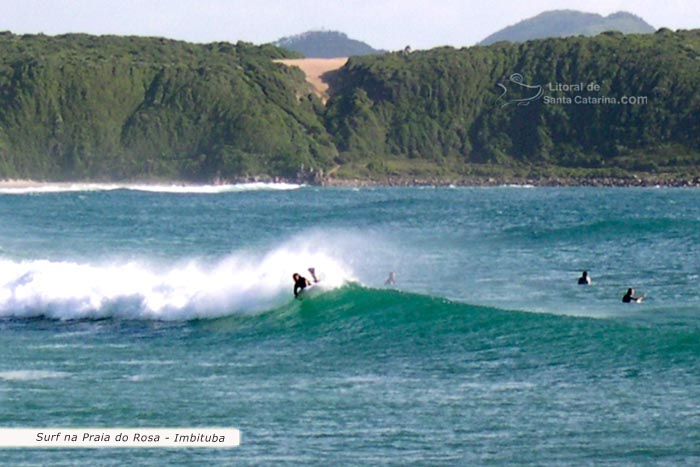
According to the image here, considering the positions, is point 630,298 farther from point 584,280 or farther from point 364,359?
point 364,359

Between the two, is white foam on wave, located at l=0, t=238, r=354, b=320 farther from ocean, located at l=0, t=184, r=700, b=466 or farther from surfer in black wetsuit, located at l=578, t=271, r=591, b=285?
surfer in black wetsuit, located at l=578, t=271, r=591, b=285

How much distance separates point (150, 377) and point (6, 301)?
11651mm

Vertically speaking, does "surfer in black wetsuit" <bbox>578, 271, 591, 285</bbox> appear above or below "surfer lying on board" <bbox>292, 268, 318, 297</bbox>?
below

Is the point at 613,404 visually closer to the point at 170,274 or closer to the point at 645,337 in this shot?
the point at 645,337

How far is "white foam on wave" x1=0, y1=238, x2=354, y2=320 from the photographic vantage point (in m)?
33.0

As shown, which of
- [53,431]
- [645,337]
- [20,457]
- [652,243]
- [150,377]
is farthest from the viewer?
[652,243]

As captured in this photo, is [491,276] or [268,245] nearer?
[491,276]

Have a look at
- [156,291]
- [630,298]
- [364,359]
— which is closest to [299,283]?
[156,291]

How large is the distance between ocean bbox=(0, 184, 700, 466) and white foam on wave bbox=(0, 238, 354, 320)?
6cm

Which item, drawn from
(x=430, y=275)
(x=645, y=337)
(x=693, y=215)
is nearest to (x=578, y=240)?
(x=430, y=275)

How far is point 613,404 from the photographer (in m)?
21.1
